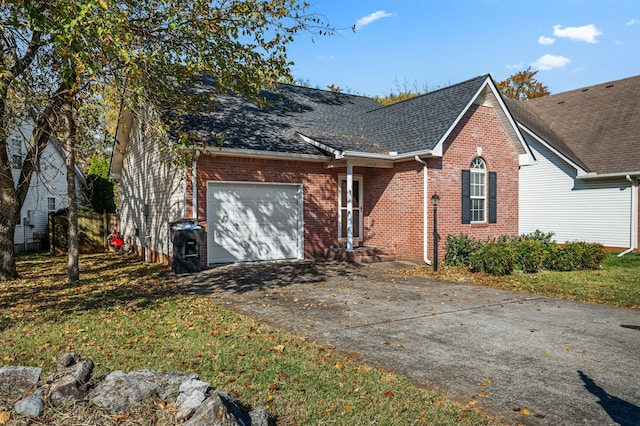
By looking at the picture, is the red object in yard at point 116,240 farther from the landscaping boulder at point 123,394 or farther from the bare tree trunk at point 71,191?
the landscaping boulder at point 123,394

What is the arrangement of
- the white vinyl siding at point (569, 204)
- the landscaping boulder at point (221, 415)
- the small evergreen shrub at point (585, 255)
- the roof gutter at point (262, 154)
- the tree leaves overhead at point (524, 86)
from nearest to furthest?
the landscaping boulder at point (221, 415) → the roof gutter at point (262, 154) → the small evergreen shrub at point (585, 255) → the white vinyl siding at point (569, 204) → the tree leaves overhead at point (524, 86)

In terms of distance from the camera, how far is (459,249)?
1287cm

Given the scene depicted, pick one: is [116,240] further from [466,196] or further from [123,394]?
[123,394]

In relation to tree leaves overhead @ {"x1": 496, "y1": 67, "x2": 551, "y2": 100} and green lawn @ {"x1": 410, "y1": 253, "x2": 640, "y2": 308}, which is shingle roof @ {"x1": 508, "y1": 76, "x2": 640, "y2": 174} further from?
tree leaves overhead @ {"x1": 496, "y1": 67, "x2": 551, "y2": 100}

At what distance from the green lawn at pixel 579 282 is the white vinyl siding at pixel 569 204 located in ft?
13.0

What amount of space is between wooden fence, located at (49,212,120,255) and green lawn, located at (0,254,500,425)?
9.26 meters

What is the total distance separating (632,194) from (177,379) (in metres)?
17.5

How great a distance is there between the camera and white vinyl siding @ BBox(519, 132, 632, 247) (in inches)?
655

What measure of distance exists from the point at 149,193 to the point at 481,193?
10813mm

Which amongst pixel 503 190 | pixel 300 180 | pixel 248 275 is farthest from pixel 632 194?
pixel 248 275

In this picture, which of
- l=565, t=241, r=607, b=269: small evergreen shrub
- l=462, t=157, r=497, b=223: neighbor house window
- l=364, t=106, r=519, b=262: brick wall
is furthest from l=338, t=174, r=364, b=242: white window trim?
l=565, t=241, r=607, b=269: small evergreen shrub

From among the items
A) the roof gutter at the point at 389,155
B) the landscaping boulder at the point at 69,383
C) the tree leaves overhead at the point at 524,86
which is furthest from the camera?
the tree leaves overhead at the point at 524,86

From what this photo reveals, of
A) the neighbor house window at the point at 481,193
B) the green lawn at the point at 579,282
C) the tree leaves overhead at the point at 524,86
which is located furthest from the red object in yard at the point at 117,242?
the tree leaves overhead at the point at 524,86

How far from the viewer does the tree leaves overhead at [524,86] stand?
113 feet
